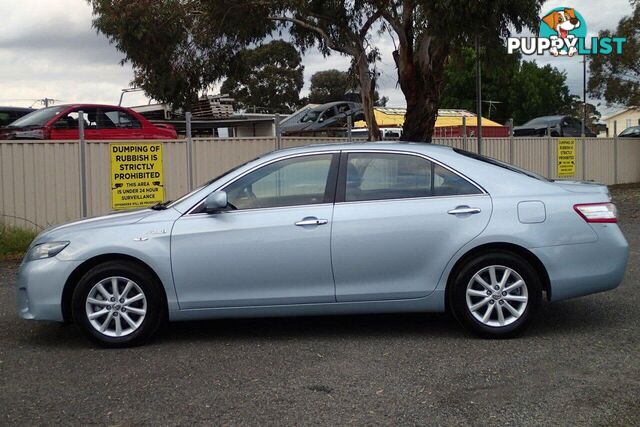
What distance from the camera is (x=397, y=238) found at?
561 cm

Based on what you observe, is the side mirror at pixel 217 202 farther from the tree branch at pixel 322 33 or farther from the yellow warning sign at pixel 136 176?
the tree branch at pixel 322 33

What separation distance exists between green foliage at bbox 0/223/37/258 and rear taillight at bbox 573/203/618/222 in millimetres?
8028

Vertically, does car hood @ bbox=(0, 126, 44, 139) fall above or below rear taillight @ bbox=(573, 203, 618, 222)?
above

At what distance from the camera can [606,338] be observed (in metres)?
5.74

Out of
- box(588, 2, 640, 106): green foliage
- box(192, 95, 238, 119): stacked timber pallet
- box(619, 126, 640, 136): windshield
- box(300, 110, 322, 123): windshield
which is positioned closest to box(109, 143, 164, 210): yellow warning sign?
box(192, 95, 238, 119): stacked timber pallet

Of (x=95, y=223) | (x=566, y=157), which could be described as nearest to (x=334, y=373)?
(x=95, y=223)

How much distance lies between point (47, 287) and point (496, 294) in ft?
11.6

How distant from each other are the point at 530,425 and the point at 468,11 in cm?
758

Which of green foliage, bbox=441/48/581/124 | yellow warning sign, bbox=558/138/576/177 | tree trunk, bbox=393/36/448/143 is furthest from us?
green foliage, bbox=441/48/581/124

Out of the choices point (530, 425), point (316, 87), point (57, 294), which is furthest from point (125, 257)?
point (316, 87)

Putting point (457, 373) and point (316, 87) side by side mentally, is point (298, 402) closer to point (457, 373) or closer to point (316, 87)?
point (457, 373)

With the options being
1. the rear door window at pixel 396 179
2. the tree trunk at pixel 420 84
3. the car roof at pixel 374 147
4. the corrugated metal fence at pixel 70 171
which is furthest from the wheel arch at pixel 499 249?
the tree trunk at pixel 420 84

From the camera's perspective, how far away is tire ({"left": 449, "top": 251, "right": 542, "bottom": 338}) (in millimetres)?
5621

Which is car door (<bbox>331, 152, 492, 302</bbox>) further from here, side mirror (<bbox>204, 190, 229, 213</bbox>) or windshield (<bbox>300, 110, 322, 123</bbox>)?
windshield (<bbox>300, 110, 322, 123</bbox>)
